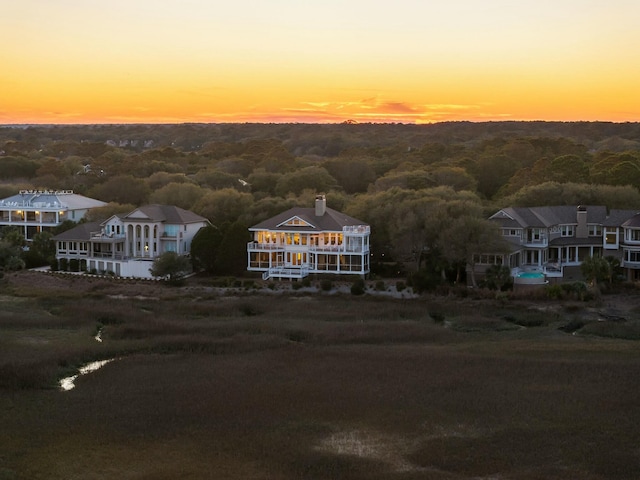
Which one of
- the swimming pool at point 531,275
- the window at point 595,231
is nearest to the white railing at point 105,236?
the swimming pool at point 531,275

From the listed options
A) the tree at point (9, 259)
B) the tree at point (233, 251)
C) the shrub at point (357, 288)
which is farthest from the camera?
the tree at point (9, 259)

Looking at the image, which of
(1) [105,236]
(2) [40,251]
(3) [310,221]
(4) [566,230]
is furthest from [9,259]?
(4) [566,230]

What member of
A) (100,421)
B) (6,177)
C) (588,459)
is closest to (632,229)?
(588,459)

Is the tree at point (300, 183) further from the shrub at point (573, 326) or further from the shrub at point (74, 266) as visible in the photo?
the shrub at point (573, 326)

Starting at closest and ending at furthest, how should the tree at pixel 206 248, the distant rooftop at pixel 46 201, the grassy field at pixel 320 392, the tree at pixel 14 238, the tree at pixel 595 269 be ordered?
the grassy field at pixel 320 392 → the tree at pixel 595 269 → the tree at pixel 206 248 → the tree at pixel 14 238 → the distant rooftop at pixel 46 201

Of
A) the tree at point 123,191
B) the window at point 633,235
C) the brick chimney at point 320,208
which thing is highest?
the tree at point 123,191

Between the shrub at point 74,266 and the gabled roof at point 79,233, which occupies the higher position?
the gabled roof at point 79,233

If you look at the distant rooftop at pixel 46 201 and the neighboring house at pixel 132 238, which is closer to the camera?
the neighboring house at pixel 132 238
